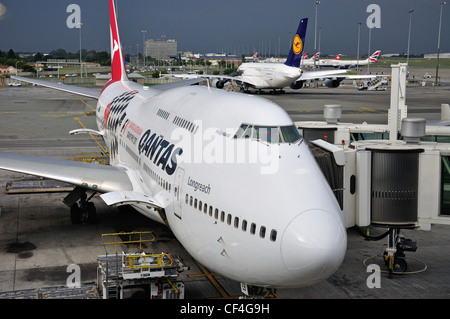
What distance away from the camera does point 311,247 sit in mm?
12898

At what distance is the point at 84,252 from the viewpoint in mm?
23422

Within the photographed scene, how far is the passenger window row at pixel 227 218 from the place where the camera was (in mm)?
13634

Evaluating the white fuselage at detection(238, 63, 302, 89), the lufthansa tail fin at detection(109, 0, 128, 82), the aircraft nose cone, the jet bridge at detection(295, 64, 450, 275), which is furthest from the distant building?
the aircraft nose cone

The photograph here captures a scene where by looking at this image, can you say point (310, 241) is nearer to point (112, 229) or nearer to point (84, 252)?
point (84, 252)

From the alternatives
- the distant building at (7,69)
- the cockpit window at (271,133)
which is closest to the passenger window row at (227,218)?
the cockpit window at (271,133)

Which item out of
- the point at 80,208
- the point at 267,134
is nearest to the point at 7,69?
the point at 80,208

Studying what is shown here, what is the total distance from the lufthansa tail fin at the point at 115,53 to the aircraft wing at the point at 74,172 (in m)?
16.0

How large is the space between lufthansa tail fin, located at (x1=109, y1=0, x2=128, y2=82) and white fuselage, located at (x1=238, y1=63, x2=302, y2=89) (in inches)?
2199

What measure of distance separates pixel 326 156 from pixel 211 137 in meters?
4.11

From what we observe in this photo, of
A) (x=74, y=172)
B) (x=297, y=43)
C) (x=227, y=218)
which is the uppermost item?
(x=297, y=43)

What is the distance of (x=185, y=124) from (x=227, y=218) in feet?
20.6

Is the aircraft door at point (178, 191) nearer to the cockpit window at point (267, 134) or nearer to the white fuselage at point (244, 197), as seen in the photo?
the white fuselage at point (244, 197)

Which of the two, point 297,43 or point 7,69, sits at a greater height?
point 297,43

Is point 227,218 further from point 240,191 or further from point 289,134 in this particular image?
point 289,134
